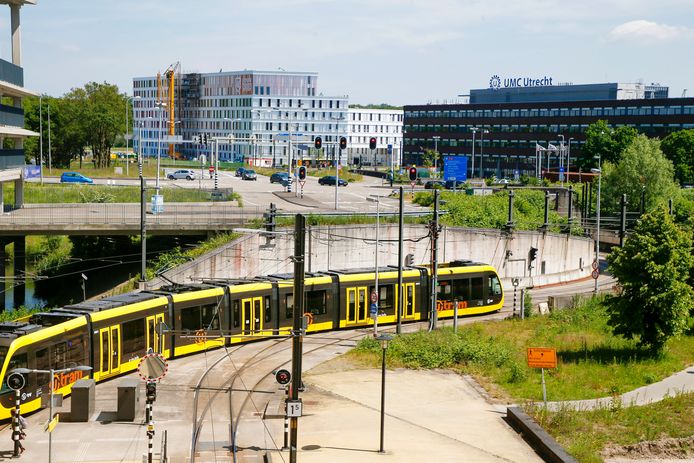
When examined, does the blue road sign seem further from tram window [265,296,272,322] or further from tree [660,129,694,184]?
tree [660,129,694,184]

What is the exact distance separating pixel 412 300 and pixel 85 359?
19993 mm

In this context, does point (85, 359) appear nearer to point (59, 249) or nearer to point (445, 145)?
point (59, 249)

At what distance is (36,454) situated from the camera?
24.3 meters

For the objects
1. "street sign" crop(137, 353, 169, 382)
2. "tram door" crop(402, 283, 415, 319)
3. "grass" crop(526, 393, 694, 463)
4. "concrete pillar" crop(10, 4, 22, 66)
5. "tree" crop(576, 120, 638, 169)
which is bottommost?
"grass" crop(526, 393, 694, 463)

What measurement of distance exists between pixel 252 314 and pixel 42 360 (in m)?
12.5

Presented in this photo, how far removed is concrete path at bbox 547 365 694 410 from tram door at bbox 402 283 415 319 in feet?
46.7

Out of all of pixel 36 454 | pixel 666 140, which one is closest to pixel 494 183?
pixel 666 140

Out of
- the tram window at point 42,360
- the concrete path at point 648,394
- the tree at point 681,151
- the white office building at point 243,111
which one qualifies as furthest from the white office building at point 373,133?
the tram window at point 42,360

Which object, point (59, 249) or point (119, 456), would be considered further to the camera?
point (59, 249)

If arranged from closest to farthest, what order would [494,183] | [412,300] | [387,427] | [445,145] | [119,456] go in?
[119,456], [387,427], [412,300], [494,183], [445,145]

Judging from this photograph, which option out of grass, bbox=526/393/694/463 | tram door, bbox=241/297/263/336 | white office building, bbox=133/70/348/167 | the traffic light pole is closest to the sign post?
grass, bbox=526/393/694/463

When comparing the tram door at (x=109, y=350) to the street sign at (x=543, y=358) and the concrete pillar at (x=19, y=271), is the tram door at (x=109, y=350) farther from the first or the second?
the concrete pillar at (x=19, y=271)

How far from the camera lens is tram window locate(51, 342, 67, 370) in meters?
28.2

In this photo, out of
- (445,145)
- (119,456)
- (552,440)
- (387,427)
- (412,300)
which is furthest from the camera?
(445,145)
